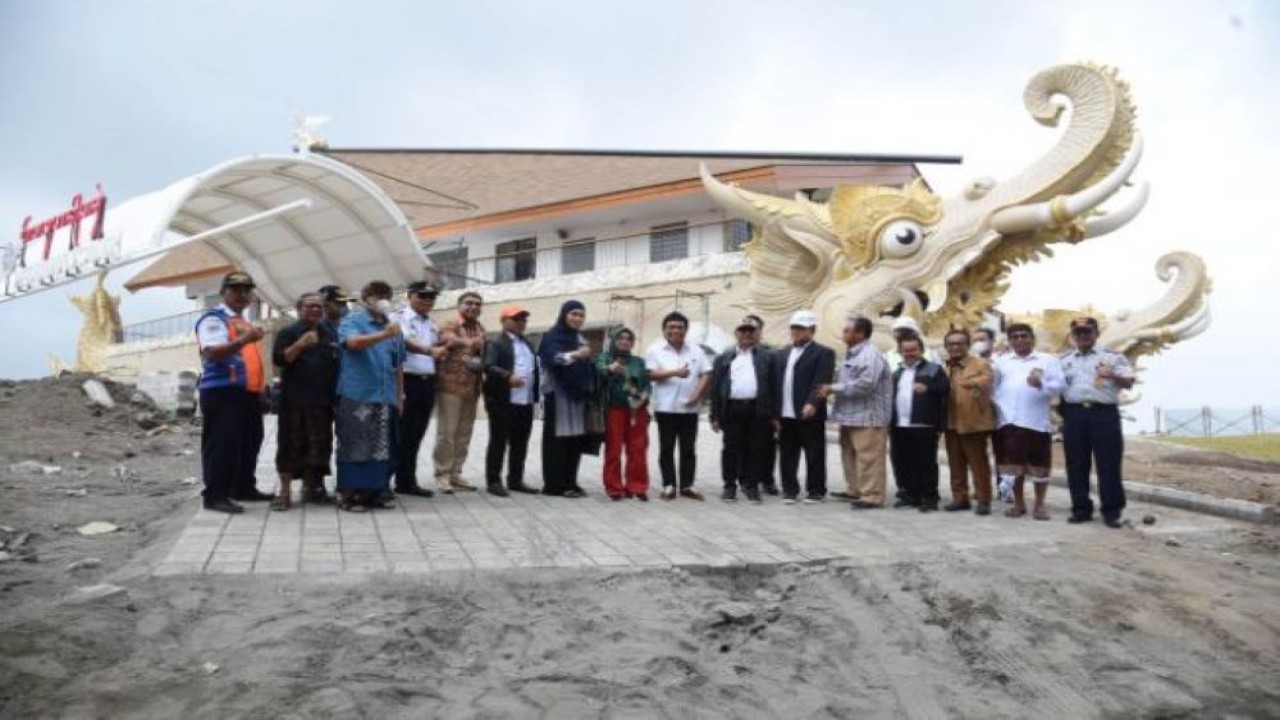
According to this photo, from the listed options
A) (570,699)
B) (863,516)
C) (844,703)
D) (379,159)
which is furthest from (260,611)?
(379,159)

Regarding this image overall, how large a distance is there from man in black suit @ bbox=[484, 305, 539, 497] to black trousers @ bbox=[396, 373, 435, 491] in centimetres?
44

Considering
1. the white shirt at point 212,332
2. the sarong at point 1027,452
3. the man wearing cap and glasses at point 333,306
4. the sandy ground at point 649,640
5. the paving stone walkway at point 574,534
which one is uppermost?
the man wearing cap and glasses at point 333,306

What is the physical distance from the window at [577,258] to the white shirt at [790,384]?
512 inches

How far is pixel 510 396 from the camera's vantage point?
6.73 meters

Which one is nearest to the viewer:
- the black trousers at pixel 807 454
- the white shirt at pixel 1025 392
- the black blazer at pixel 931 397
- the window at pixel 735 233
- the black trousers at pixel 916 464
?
the white shirt at pixel 1025 392

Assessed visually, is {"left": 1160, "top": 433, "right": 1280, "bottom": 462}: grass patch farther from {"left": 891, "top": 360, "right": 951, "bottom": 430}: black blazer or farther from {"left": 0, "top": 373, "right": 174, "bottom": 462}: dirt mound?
{"left": 0, "top": 373, "right": 174, "bottom": 462}: dirt mound

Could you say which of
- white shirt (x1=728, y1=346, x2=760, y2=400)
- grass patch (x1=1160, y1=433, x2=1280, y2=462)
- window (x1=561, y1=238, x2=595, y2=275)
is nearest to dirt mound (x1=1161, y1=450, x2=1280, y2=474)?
grass patch (x1=1160, y1=433, x2=1280, y2=462)

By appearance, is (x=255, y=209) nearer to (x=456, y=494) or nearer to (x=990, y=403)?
(x=456, y=494)

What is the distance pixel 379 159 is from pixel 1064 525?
23.1 meters

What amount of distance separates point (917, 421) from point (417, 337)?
362 centimetres

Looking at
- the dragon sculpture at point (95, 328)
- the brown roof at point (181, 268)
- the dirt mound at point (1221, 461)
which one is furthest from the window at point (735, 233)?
the dragon sculpture at point (95, 328)

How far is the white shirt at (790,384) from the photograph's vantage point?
23.0 ft

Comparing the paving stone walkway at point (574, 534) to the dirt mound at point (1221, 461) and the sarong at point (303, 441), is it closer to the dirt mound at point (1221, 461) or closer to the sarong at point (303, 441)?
the sarong at point (303, 441)

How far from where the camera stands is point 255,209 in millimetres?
15516
